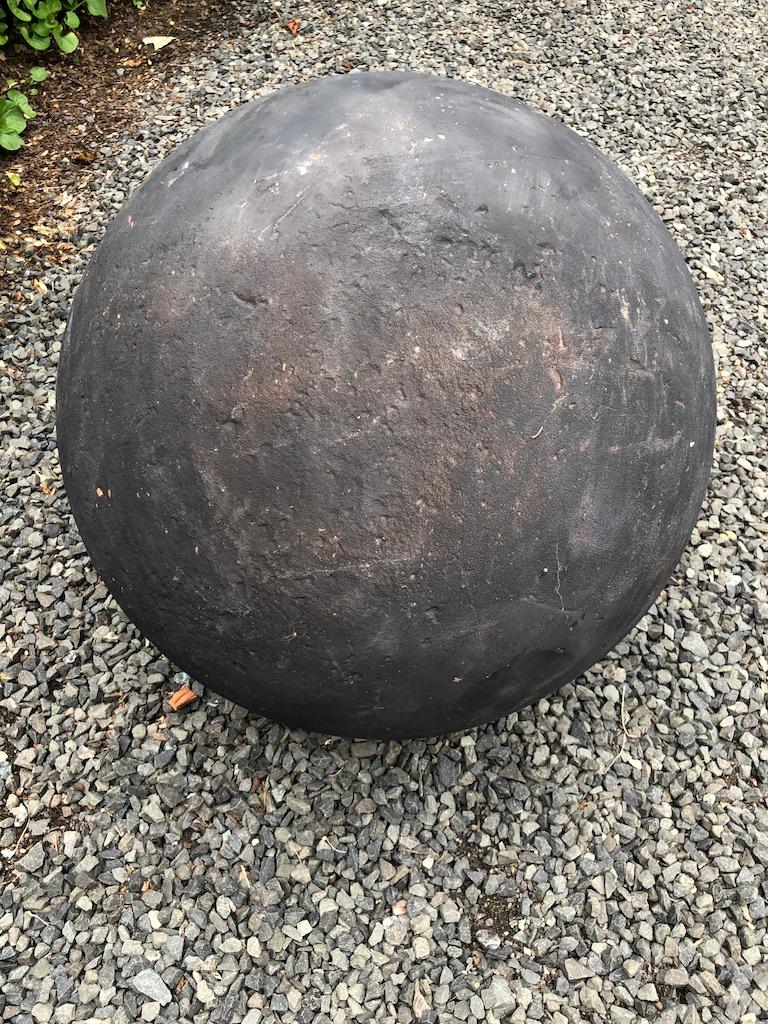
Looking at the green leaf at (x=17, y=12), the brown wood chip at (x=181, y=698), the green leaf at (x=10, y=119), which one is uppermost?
the green leaf at (x=17, y=12)

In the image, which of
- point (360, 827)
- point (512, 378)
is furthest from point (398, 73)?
point (360, 827)

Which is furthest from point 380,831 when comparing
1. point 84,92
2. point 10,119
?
point 84,92

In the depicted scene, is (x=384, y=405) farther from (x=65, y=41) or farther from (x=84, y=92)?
(x=65, y=41)

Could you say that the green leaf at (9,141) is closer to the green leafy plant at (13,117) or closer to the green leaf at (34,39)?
the green leafy plant at (13,117)

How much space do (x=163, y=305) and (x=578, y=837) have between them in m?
1.93

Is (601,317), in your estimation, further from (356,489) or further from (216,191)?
(216,191)

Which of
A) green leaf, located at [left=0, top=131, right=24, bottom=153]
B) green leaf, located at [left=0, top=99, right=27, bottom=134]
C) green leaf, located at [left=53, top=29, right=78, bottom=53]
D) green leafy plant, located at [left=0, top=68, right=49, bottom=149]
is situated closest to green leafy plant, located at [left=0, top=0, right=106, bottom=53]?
green leaf, located at [left=53, top=29, right=78, bottom=53]

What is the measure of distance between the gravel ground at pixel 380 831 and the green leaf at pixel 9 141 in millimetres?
Result: 1751

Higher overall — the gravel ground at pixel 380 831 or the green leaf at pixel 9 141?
the green leaf at pixel 9 141

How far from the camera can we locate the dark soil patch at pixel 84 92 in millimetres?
4281

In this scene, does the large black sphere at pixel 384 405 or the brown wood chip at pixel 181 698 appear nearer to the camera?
the large black sphere at pixel 384 405

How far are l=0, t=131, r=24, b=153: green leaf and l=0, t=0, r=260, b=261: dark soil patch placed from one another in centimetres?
8

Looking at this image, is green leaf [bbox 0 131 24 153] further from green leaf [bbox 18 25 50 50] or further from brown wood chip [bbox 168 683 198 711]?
brown wood chip [bbox 168 683 198 711]

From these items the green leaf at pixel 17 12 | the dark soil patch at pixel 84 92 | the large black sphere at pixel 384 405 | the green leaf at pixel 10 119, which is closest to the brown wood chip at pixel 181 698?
the large black sphere at pixel 384 405
